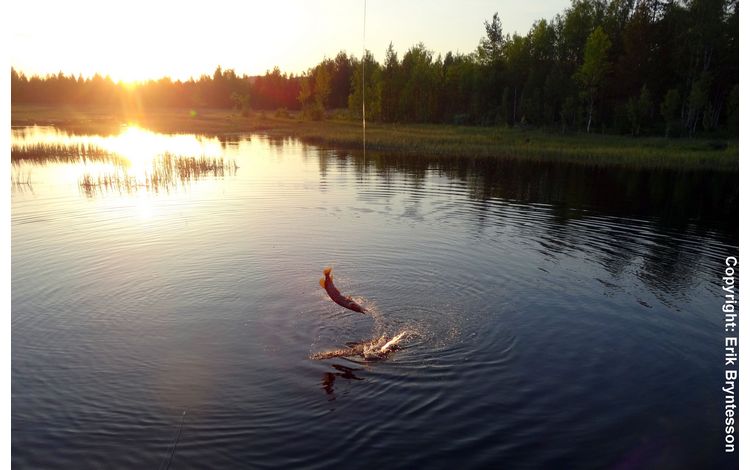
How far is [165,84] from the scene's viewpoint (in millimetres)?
184125

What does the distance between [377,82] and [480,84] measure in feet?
76.2

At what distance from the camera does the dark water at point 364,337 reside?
29.4 feet

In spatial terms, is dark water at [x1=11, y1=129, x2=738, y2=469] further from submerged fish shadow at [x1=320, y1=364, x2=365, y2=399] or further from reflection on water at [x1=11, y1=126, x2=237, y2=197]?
reflection on water at [x1=11, y1=126, x2=237, y2=197]

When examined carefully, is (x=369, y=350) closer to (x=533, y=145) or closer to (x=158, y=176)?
(x=158, y=176)

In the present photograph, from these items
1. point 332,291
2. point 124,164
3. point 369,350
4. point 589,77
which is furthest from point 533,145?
point 332,291

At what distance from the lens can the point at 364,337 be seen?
1260 cm

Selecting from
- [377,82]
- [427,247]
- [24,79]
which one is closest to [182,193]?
[427,247]

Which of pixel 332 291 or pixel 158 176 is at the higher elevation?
pixel 332 291

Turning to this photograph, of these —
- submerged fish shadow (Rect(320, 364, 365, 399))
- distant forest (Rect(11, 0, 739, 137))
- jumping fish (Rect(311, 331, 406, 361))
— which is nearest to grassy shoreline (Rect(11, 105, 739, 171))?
distant forest (Rect(11, 0, 739, 137))

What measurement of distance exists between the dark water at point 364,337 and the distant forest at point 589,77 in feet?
158

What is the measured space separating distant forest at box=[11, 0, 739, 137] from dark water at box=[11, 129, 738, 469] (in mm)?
48245

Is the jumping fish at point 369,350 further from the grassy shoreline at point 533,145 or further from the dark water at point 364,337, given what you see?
the grassy shoreline at point 533,145

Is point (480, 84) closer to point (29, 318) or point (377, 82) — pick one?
point (377, 82)

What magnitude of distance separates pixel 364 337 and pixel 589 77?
228 feet
